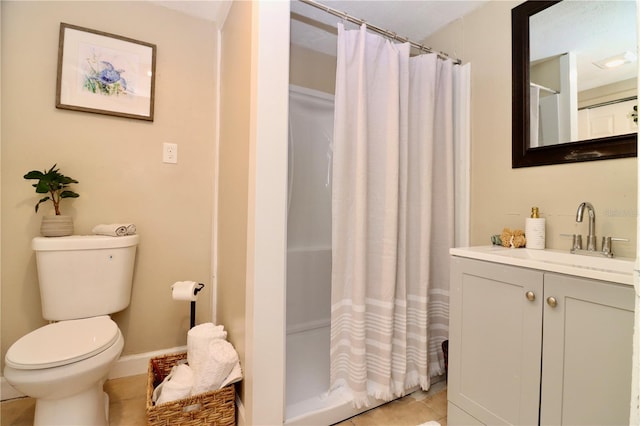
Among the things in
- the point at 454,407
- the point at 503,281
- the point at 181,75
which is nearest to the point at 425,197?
the point at 503,281

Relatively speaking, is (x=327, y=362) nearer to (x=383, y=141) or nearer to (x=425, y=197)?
(x=425, y=197)

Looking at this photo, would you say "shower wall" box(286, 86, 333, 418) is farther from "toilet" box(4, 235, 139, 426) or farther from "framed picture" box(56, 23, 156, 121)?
"toilet" box(4, 235, 139, 426)

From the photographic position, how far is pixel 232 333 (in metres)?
1.41

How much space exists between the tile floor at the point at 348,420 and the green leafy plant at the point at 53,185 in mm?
918

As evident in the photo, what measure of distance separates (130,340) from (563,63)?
2648 mm

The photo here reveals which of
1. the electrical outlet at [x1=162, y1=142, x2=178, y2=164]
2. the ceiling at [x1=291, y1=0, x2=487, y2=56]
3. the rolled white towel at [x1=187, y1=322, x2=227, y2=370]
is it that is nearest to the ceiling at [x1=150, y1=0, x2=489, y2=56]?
the ceiling at [x1=291, y1=0, x2=487, y2=56]

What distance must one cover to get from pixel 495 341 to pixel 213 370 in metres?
1.13

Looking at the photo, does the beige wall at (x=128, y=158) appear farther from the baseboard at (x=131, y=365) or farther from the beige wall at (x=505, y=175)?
the beige wall at (x=505, y=175)

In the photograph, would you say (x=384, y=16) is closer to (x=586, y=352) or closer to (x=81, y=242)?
(x=586, y=352)

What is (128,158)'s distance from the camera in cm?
165

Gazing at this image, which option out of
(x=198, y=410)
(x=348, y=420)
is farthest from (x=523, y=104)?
(x=198, y=410)

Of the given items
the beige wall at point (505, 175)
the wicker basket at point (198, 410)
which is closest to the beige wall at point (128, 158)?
the wicker basket at point (198, 410)

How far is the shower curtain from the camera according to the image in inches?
52.7

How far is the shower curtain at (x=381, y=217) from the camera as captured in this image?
1.34m
